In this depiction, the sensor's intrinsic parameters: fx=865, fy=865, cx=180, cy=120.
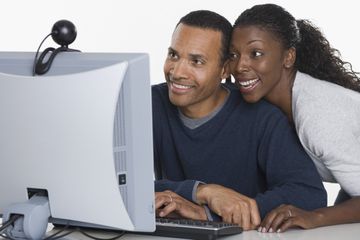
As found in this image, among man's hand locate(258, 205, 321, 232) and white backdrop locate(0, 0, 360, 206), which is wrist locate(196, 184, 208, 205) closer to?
man's hand locate(258, 205, 321, 232)

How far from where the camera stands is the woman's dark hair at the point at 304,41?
8.20 feet

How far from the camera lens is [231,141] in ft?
8.41

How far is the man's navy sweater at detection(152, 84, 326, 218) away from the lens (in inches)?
93.3

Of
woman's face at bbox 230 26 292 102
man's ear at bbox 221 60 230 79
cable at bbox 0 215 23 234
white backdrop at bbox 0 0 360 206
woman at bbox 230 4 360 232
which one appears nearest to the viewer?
cable at bbox 0 215 23 234

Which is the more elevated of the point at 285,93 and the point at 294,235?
the point at 285,93

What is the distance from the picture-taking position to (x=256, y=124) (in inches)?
99.6

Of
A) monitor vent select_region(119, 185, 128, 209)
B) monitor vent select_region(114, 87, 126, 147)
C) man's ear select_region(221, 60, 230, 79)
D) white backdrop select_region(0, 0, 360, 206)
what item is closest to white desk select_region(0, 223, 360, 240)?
monitor vent select_region(119, 185, 128, 209)

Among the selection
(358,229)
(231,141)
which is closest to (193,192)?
(231,141)

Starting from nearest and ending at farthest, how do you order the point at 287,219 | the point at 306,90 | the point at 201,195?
the point at 287,219 → the point at 201,195 → the point at 306,90

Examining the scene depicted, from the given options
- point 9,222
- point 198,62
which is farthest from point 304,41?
point 9,222

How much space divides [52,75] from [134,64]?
182 mm

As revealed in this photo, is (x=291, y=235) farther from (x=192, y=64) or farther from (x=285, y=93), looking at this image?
(x=192, y=64)

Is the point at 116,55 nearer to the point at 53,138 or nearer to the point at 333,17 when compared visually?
the point at 53,138

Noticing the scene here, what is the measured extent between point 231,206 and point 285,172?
229 mm
